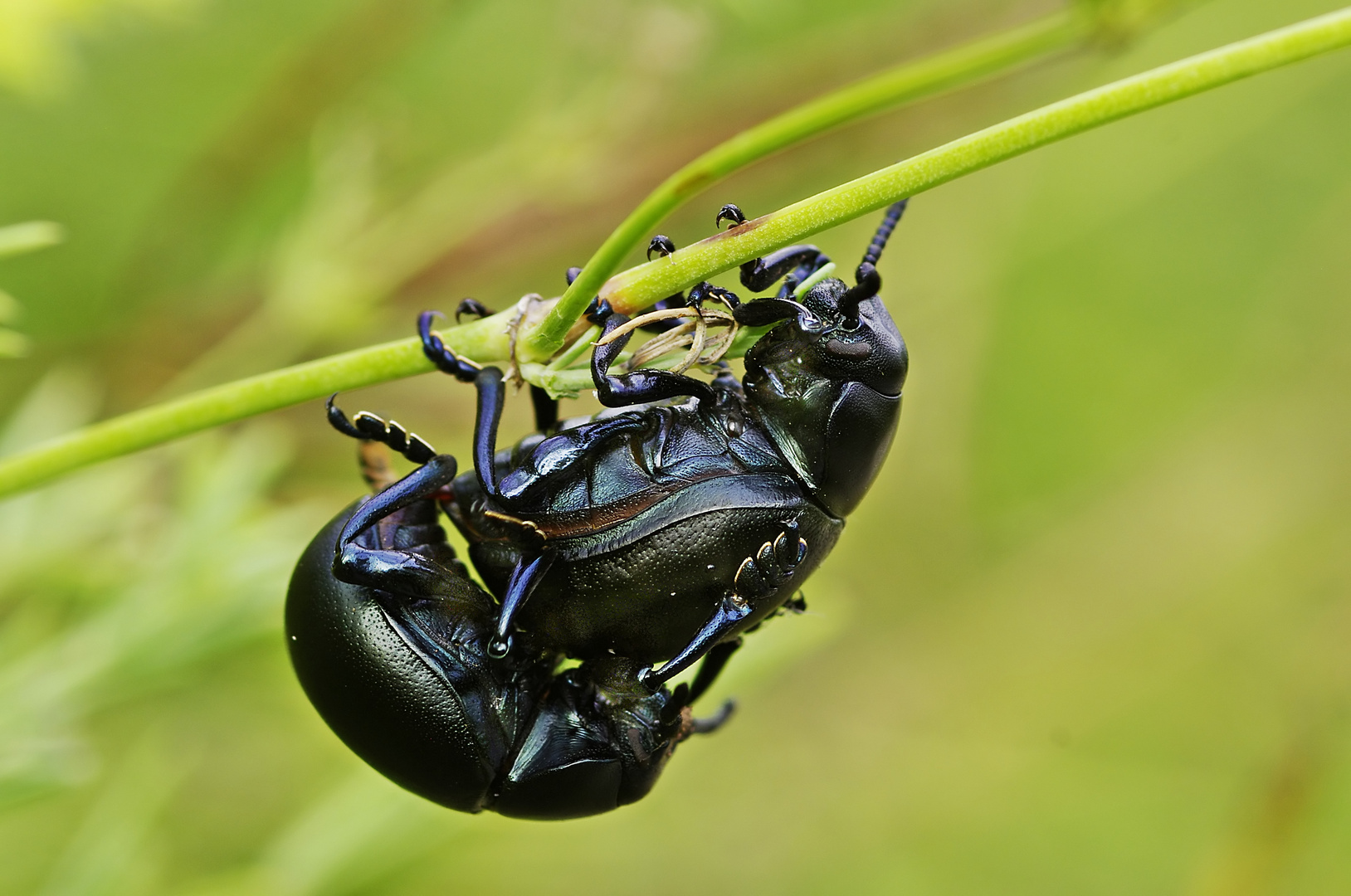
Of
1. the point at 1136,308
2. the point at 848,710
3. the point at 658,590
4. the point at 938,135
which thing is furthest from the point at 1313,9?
the point at 658,590

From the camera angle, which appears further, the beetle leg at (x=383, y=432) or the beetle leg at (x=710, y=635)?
the beetle leg at (x=383, y=432)

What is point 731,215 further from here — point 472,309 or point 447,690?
point 447,690

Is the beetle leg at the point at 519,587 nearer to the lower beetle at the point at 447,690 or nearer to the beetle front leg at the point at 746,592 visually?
the lower beetle at the point at 447,690

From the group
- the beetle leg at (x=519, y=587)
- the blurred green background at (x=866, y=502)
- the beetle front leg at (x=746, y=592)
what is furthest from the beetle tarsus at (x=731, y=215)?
the blurred green background at (x=866, y=502)

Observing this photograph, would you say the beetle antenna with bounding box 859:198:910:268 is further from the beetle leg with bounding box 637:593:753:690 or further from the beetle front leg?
the beetle leg with bounding box 637:593:753:690

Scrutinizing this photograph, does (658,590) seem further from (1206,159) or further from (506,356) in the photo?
(1206,159)
